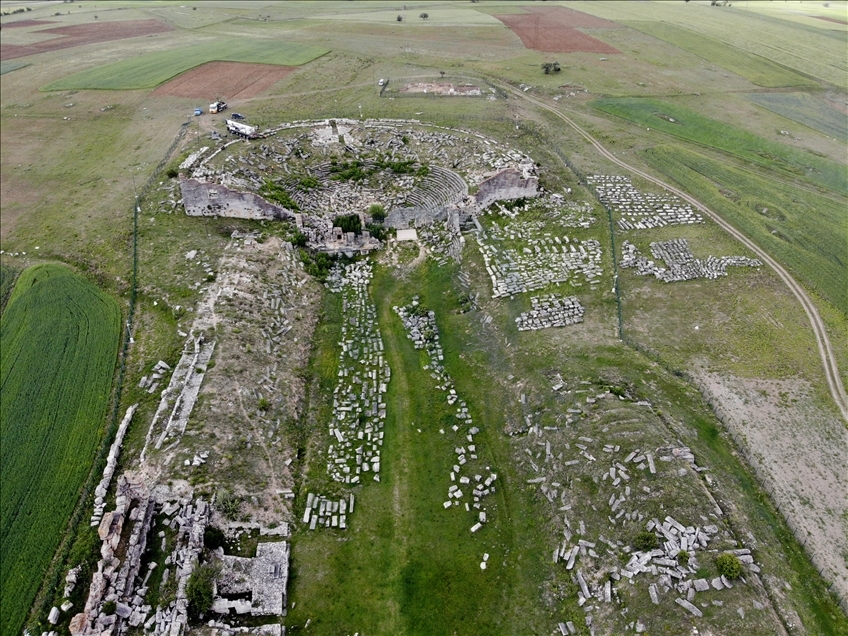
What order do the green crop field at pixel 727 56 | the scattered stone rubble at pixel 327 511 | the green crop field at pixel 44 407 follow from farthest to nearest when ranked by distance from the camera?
1. the green crop field at pixel 727 56
2. the scattered stone rubble at pixel 327 511
3. the green crop field at pixel 44 407

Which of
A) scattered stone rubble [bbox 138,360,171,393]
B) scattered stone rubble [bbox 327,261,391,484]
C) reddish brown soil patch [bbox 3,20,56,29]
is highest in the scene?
reddish brown soil patch [bbox 3,20,56,29]

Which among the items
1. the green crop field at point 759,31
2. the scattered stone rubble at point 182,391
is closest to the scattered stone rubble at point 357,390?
the scattered stone rubble at point 182,391

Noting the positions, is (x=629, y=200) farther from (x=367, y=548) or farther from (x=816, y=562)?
(x=367, y=548)

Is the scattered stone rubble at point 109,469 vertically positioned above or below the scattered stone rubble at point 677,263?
below

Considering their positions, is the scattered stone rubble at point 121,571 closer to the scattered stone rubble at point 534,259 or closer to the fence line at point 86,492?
the fence line at point 86,492

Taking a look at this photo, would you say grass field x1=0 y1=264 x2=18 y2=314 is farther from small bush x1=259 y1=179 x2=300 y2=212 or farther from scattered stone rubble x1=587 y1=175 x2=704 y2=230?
scattered stone rubble x1=587 y1=175 x2=704 y2=230

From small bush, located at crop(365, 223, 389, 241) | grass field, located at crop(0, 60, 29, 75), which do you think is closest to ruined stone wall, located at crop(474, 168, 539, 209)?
small bush, located at crop(365, 223, 389, 241)
